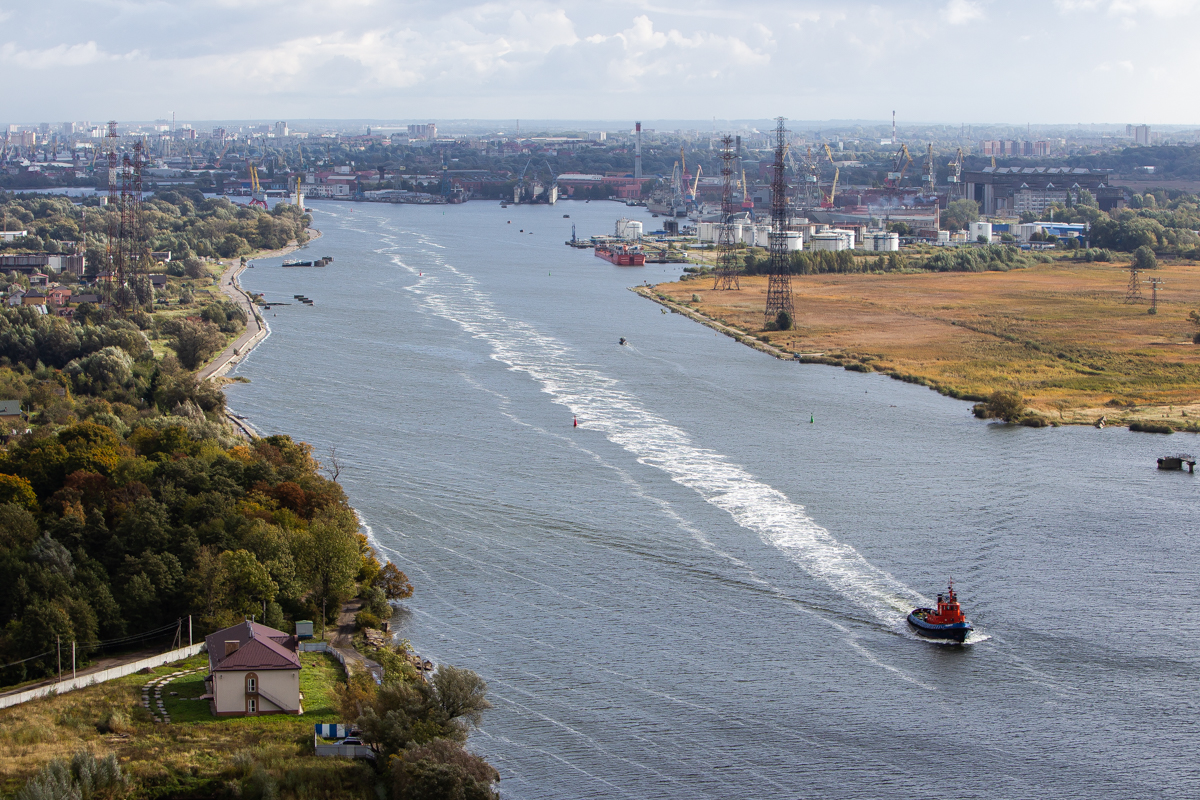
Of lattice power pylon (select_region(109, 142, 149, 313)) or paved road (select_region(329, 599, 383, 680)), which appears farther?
lattice power pylon (select_region(109, 142, 149, 313))

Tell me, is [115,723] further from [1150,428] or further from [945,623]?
[1150,428]

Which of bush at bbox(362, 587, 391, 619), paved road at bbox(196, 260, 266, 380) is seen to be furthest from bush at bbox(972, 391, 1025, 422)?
paved road at bbox(196, 260, 266, 380)

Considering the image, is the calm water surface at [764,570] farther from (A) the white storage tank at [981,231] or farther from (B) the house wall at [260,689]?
(A) the white storage tank at [981,231]

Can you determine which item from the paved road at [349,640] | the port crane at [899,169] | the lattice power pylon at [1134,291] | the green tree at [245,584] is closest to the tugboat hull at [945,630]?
the paved road at [349,640]

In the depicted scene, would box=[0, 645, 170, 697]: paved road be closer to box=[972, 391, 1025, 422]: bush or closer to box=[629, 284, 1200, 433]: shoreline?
box=[972, 391, 1025, 422]: bush

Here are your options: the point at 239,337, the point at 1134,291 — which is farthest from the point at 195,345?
the point at 1134,291

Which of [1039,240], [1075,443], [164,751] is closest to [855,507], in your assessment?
[1075,443]

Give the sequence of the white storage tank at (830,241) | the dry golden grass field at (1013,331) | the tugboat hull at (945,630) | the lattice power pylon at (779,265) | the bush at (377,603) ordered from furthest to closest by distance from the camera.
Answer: the white storage tank at (830,241), the lattice power pylon at (779,265), the dry golden grass field at (1013,331), the bush at (377,603), the tugboat hull at (945,630)
